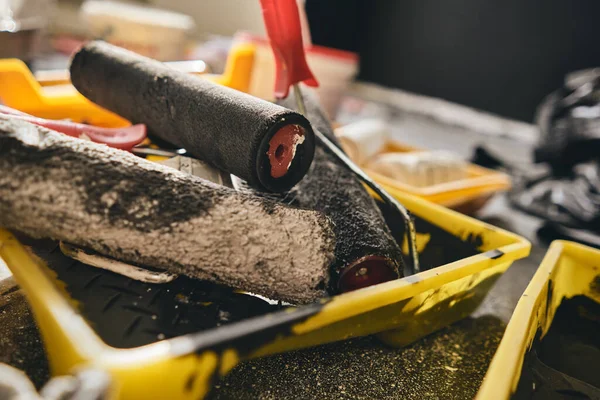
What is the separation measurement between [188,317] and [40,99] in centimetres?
74

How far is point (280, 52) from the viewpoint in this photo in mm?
710

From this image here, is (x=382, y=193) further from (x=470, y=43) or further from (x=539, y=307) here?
(x=470, y=43)

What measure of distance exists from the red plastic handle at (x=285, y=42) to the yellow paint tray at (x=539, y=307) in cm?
45

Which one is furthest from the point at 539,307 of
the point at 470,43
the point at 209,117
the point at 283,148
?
the point at 470,43

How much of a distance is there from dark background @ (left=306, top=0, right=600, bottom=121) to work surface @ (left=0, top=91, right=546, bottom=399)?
153cm

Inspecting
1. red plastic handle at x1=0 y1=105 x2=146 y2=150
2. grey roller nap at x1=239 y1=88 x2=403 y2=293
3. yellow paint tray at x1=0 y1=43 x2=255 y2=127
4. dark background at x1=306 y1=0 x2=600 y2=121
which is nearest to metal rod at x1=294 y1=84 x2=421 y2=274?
grey roller nap at x1=239 y1=88 x2=403 y2=293

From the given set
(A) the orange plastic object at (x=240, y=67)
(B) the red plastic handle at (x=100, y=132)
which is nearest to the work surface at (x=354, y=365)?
(B) the red plastic handle at (x=100, y=132)

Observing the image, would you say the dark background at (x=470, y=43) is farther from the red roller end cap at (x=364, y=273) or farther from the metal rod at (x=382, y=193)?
the red roller end cap at (x=364, y=273)

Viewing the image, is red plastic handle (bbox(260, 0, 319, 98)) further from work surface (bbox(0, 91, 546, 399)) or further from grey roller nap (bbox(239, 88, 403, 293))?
work surface (bbox(0, 91, 546, 399))

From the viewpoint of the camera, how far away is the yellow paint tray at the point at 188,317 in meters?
0.34

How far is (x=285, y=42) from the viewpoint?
69 cm

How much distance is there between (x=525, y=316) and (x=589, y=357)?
249 mm

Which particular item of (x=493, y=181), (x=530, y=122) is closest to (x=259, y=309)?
(x=493, y=181)

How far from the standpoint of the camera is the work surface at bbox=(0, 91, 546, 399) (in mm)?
A: 521
